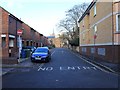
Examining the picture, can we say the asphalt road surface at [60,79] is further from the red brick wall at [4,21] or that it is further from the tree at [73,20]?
the tree at [73,20]

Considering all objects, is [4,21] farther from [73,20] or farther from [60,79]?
[73,20]

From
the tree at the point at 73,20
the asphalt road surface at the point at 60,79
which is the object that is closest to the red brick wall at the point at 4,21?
the asphalt road surface at the point at 60,79

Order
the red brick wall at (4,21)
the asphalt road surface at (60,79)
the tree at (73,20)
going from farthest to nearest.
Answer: the tree at (73,20) → the red brick wall at (4,21) → the asphalt road surface at (60,79)

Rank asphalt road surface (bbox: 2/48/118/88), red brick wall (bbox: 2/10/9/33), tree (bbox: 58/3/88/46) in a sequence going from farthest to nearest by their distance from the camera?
tree (bbox: 58/3/88/46)
red brick wall (bbox: 2/10/9/33)
asphalt road surface (bbox: 2/48/118/88)

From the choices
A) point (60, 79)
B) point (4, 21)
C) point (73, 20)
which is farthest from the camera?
point (73, 20)

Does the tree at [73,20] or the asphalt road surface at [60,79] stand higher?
the tree at [73,20]

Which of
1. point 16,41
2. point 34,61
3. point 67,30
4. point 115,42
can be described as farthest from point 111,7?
point 67,30

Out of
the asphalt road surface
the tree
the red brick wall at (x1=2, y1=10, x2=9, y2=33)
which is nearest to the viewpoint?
the asphalt road surface

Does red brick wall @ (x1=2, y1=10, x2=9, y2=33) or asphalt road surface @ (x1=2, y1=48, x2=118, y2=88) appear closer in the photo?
asphalt road surface @ (x1=2, y1=48, x2=118, y2=88)

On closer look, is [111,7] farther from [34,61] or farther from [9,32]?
[9,32]

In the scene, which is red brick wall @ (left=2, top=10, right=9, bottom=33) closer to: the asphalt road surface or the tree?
the asphalt road surface

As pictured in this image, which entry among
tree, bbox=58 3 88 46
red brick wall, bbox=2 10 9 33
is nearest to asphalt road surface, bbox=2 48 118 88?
red brick wall, bbox=2 10 9 33

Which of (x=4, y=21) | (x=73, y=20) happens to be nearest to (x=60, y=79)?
(x=4, y=21)

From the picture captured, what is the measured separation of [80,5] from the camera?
69125 millimetres
